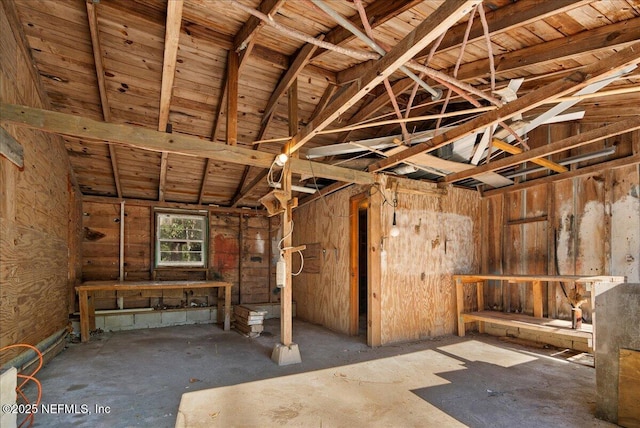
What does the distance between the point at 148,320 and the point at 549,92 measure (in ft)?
22.4

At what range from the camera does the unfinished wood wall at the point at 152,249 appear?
6297 millimetres

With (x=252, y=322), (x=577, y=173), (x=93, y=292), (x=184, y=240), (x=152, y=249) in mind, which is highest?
(x=577, y=173)

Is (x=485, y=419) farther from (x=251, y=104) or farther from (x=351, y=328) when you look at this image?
(x=251, y=104)

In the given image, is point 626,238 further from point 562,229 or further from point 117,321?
point 117,321

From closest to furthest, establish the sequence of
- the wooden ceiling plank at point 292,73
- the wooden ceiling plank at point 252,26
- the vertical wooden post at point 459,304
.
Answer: the wooden ceiling plank at point 252,26 < the wooden ceiling plank at point 292,73 < the vertical wooden post at point 459,304

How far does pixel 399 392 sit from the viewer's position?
10.3ft

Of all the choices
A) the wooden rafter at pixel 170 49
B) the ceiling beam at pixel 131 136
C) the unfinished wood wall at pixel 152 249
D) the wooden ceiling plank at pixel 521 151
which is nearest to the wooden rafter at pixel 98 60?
the wooden rafter at pixel 170 49

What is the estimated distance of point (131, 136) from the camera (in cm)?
336

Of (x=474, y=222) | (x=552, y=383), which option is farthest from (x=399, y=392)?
(x=474, y=222)

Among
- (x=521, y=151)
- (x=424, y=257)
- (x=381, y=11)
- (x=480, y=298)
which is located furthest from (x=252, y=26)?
(x=480, y=298)

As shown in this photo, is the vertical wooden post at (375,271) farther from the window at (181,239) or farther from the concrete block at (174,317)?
the window at (181,239)

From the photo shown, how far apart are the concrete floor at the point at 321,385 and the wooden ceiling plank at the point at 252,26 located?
11.3 ft

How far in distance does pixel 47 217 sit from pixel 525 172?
6758 mm

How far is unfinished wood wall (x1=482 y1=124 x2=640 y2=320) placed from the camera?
13.6 ft
